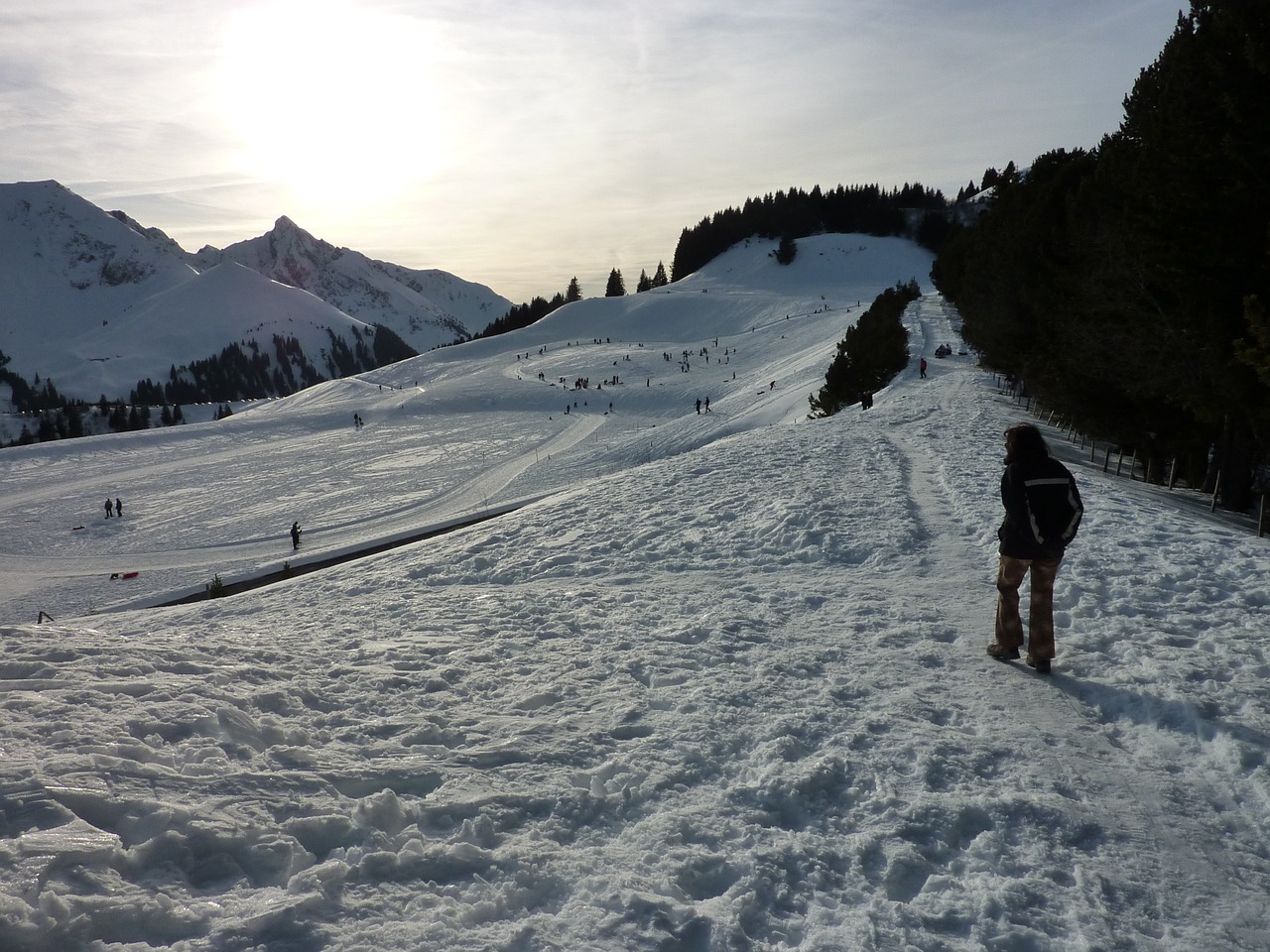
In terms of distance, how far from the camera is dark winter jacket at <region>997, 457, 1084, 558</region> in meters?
6.48

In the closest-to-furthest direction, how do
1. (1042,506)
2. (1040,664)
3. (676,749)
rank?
1. (676,749)
2. (1042,506)
3. (1040,664)

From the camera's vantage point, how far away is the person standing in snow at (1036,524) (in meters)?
6.49

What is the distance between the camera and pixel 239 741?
17.2 feet

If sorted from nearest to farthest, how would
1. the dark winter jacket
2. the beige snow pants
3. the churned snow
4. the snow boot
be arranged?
the churned snow
the dark winter jacket
the beige snow pants
the snow boot

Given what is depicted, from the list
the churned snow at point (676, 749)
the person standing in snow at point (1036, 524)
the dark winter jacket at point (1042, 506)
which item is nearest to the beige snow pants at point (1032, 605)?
the person standing in snow at point (1036, 524)

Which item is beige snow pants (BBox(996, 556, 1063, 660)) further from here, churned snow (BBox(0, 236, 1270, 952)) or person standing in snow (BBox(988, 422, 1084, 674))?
churned snow (BBox(0, 236, 1270, 952))

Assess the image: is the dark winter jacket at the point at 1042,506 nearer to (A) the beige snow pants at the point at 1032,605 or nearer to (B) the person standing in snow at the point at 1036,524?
(B) the person standing in snow at the point at 1036,524

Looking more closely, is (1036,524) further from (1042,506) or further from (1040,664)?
(1040,664)

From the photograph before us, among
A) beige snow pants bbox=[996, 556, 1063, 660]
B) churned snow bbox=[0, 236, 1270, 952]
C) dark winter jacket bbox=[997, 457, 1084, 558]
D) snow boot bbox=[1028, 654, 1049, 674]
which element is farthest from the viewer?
snow boot bbox=[1028, 654, 1049, 674]

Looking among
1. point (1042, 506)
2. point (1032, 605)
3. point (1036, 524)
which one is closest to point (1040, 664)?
point (1032, 605)

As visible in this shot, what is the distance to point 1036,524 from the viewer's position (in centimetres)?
652

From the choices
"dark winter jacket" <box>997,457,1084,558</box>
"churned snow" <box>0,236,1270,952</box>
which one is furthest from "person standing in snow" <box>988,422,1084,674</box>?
"churned snow" <box>0,236,1270,952</box>

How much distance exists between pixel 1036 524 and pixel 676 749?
3.84m

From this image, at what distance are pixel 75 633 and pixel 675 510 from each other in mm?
10059
